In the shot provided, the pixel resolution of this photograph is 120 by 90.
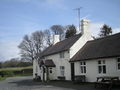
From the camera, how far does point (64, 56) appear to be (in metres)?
34.2

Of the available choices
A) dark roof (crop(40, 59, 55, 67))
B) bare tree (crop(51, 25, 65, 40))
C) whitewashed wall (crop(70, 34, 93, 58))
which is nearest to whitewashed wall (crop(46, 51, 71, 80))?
dark roof (crop(40, 59, 55, 67))

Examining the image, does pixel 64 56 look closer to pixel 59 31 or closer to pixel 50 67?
pixel 50 67

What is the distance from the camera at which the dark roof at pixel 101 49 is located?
24.2m

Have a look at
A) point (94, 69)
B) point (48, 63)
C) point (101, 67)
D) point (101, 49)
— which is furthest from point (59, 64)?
point (101, 67)

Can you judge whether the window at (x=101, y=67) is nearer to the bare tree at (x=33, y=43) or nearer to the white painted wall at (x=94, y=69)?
the white painted wall at (x=94, y=69)

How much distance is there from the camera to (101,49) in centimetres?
2666

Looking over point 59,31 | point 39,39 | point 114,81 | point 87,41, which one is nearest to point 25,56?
point 39,39

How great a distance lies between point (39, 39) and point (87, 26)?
4527 centimetres

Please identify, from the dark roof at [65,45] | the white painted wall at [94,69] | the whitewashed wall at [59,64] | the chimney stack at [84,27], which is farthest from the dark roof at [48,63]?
the chimney stack at [84,27]

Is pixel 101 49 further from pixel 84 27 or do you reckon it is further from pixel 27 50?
pixel 27 50

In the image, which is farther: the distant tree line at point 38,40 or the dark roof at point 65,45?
the distant tree line at point 38,40

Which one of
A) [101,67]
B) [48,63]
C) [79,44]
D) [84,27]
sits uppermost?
[84,27]

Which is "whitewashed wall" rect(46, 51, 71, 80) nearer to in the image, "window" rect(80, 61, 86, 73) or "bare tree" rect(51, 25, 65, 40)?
"window" rect(80, 61, 86, 73)

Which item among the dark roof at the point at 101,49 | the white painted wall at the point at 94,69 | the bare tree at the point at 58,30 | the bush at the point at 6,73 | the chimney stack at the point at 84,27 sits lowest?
the bush at the point at 6,73
